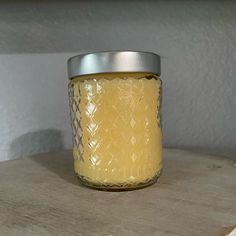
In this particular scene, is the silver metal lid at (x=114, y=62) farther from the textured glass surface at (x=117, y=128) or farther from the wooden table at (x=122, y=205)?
the wooden table at (x=122, y=205)

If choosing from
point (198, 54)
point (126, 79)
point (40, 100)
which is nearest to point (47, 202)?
point (126, 79)

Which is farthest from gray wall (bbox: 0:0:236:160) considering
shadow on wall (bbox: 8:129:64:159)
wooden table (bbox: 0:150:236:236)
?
wooden table (bbox: 0:150:236:236)

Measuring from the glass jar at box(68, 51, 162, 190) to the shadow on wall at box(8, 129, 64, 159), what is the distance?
1.19 ft

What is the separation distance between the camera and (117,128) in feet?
1.42

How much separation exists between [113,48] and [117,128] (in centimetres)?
40

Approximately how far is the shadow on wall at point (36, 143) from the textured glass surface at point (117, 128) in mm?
363

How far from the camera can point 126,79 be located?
428 mm

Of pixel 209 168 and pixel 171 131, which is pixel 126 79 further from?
pixel 171 131

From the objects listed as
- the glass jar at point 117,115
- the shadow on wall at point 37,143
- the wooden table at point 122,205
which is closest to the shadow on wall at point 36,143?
the shadow on wall at point 37,143

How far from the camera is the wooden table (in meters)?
0.33

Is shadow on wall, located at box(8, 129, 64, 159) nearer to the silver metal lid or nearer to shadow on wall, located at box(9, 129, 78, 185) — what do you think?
Answer: shadow on wall, located at box(9, 129, 78, 185)

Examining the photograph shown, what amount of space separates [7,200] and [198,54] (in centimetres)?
55

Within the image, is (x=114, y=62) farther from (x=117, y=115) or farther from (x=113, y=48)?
(x=113, y=48)

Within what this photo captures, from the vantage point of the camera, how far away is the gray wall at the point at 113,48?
2.51ft
